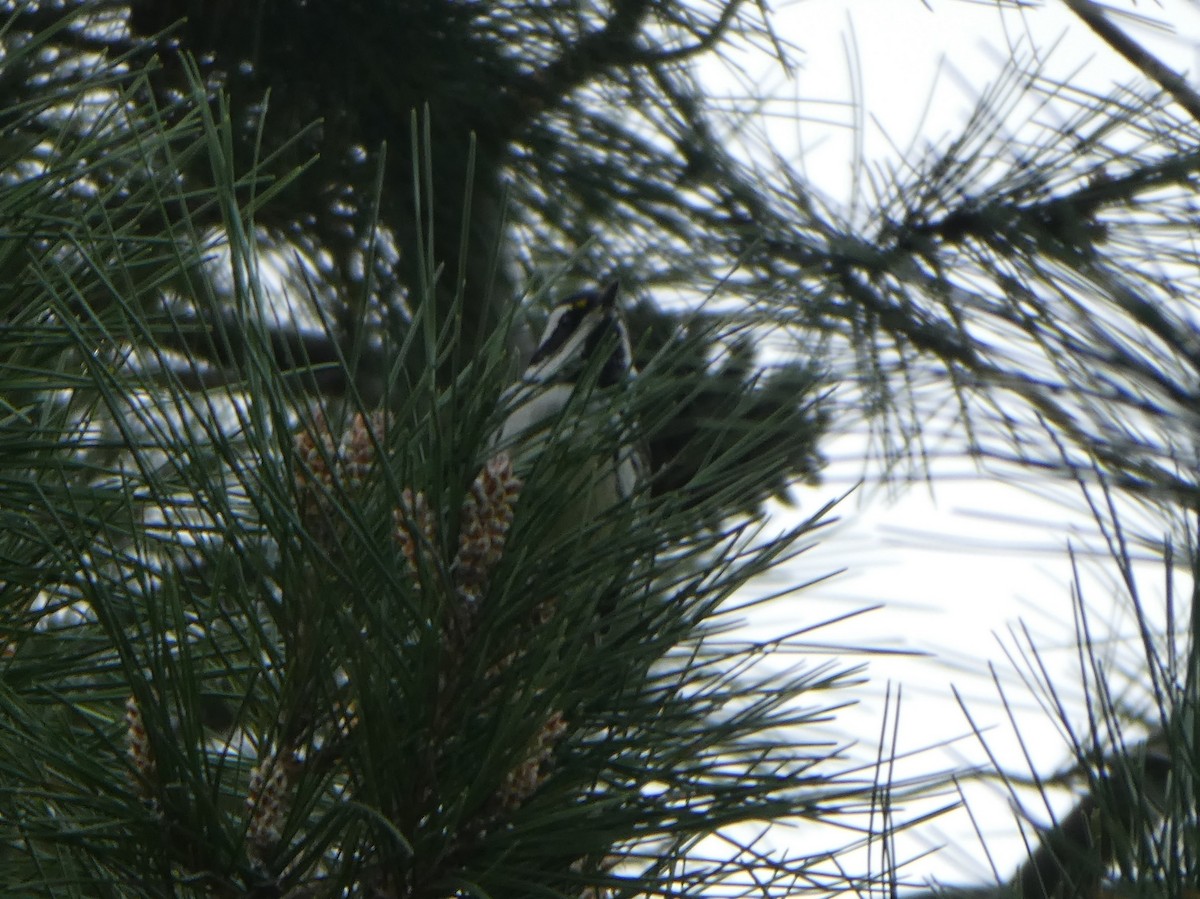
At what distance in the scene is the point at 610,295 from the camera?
1.86 metres

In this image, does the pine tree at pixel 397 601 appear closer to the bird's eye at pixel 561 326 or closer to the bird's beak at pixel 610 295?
the bird's beak at pixel 610 295

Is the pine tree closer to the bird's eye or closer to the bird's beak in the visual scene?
the bird's beak

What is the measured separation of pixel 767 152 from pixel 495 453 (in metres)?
1.13

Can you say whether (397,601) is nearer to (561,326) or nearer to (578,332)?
(578,332)

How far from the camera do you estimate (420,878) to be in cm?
66

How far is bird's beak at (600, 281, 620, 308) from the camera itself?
5.97ft

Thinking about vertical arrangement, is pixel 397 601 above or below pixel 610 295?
below

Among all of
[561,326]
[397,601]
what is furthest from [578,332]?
[397,601]

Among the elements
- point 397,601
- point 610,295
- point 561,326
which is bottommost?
point 397,601

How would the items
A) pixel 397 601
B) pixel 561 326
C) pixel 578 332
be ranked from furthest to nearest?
pixel 561 326 → pixel 578 332 → pixel 397 601

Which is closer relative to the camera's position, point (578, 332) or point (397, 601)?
point (397, 601)

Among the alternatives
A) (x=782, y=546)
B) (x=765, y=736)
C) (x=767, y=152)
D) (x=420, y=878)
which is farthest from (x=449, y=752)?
(x=767, y=152)

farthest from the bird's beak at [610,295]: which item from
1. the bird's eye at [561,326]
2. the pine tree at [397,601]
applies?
the pine tree at [397,601]

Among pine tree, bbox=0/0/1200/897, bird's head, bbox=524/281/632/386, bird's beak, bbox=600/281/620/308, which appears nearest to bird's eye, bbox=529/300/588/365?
bird's head, bbox=524/281/632/386
